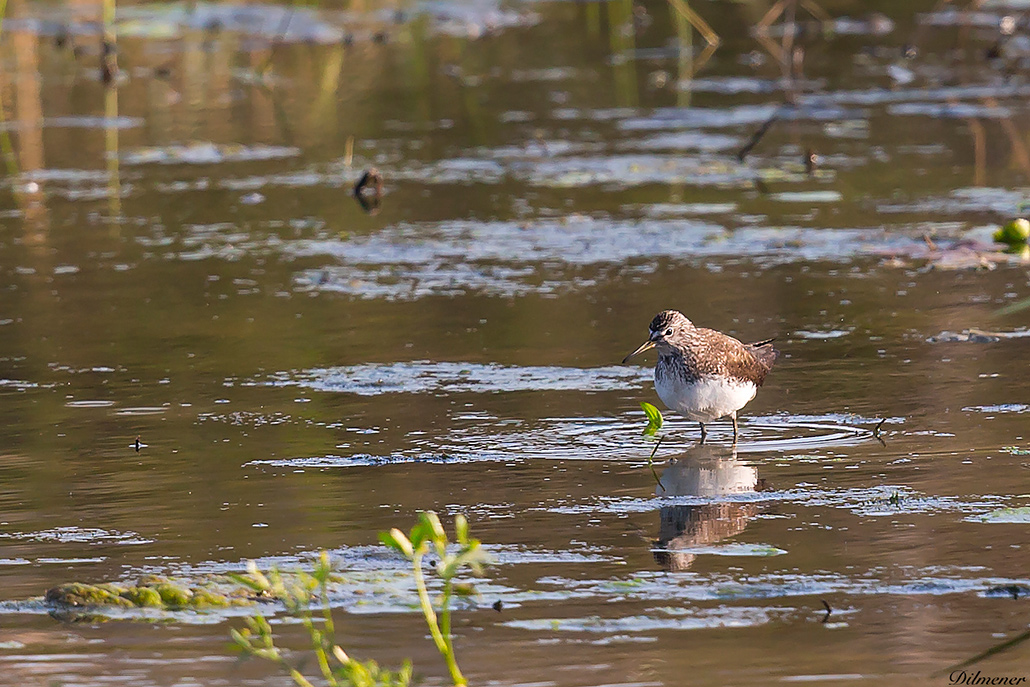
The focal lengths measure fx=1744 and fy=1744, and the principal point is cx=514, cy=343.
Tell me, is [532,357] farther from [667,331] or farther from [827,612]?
[827,612]

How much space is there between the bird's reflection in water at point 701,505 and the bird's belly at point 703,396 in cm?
17

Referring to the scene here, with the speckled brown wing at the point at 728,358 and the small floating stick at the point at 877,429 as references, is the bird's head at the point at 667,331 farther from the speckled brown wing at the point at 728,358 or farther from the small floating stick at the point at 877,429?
the small floating stick at the point at 877,429

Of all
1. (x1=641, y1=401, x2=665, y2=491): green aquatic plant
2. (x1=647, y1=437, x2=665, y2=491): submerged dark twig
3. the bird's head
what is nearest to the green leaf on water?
(x1=641, y1=401, x2=665, y2=491): green aquatic plant

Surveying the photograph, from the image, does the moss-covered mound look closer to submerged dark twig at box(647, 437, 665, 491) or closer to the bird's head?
submerged dark twig at box(647, 437, 665, 491)

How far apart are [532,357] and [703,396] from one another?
5.93ft

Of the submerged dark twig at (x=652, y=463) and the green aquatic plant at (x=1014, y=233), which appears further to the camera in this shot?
the green aquatic plant at (x=1014, y=233)

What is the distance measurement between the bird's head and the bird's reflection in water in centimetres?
52

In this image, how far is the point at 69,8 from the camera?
2433cm

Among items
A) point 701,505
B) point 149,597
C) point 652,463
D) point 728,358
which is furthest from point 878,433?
point 149,597

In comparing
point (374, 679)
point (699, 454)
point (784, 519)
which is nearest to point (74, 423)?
point (699, 454)

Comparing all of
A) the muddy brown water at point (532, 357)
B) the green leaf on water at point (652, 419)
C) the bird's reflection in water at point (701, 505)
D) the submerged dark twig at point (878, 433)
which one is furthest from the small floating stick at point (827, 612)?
the submerged dark twig at point (878, 433)

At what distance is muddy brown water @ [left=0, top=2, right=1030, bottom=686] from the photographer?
559 cm

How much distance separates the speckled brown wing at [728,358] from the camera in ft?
25.1

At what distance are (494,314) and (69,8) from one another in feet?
52.7
